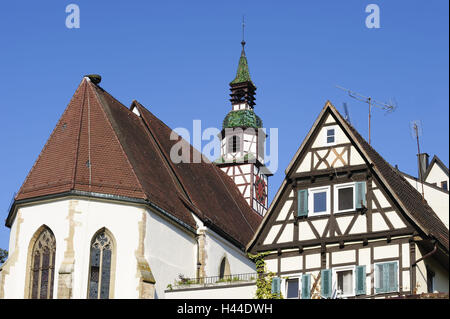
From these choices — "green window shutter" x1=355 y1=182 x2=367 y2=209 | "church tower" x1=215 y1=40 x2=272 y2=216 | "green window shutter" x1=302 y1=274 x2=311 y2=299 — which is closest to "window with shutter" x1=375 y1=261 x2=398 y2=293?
"green window shutter" x1=355 y1=182 x2=367 y2=209

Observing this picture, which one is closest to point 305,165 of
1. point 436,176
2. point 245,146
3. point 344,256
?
point 344,256

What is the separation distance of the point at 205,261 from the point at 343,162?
1103 centimetres

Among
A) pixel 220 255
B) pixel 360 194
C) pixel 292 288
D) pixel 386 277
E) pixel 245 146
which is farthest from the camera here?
pixel 245 146

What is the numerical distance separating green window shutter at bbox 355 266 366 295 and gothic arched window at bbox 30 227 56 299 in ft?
37.3

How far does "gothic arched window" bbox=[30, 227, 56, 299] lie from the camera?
36250 mm

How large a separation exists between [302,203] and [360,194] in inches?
73.8

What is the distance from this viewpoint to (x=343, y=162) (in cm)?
3219

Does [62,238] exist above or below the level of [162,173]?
below

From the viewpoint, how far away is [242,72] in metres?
65.1

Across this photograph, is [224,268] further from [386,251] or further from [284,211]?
[386,251]

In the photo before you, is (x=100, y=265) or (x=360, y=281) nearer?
(x=360, y=281)
